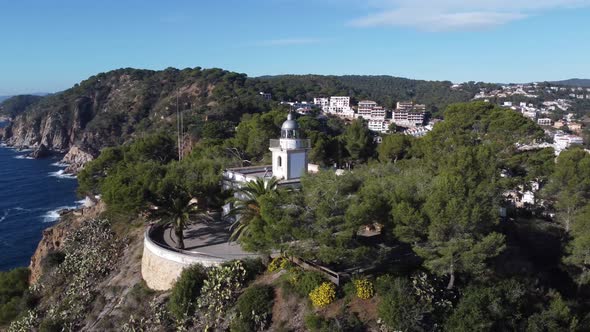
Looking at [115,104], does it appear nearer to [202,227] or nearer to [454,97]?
[202,227]

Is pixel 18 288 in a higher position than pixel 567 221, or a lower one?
lower

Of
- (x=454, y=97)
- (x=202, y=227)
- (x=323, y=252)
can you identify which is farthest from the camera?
(x=454, y=97)

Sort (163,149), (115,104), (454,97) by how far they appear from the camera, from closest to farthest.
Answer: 1. (163,149)
2. (115,104)
3. (454,97)

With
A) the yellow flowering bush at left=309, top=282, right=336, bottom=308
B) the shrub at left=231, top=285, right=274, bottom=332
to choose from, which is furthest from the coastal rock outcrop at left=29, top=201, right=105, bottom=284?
the yellow flowering bush at left=309, top=282, right=336, bottom=308

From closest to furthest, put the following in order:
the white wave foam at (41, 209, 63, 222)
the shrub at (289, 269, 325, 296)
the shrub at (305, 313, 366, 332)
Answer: the shrub at (305, 313, 366, 332), the shrub at (289, 269, 325, 296), the white wave foam at (41, 209, 63, 222)

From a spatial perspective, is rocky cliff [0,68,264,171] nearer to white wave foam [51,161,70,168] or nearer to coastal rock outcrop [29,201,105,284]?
white wave foam [51,161,70,168]

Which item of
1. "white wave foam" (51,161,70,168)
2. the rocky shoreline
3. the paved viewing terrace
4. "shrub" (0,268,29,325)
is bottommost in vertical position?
"white wave foam" (51,161,70,168)

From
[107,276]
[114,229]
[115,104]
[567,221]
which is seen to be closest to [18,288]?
[114,229]

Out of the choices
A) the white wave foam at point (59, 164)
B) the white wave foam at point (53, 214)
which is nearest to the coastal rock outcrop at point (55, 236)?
the white wave foam at point (53, 214)

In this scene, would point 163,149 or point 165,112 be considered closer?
point 163,149
